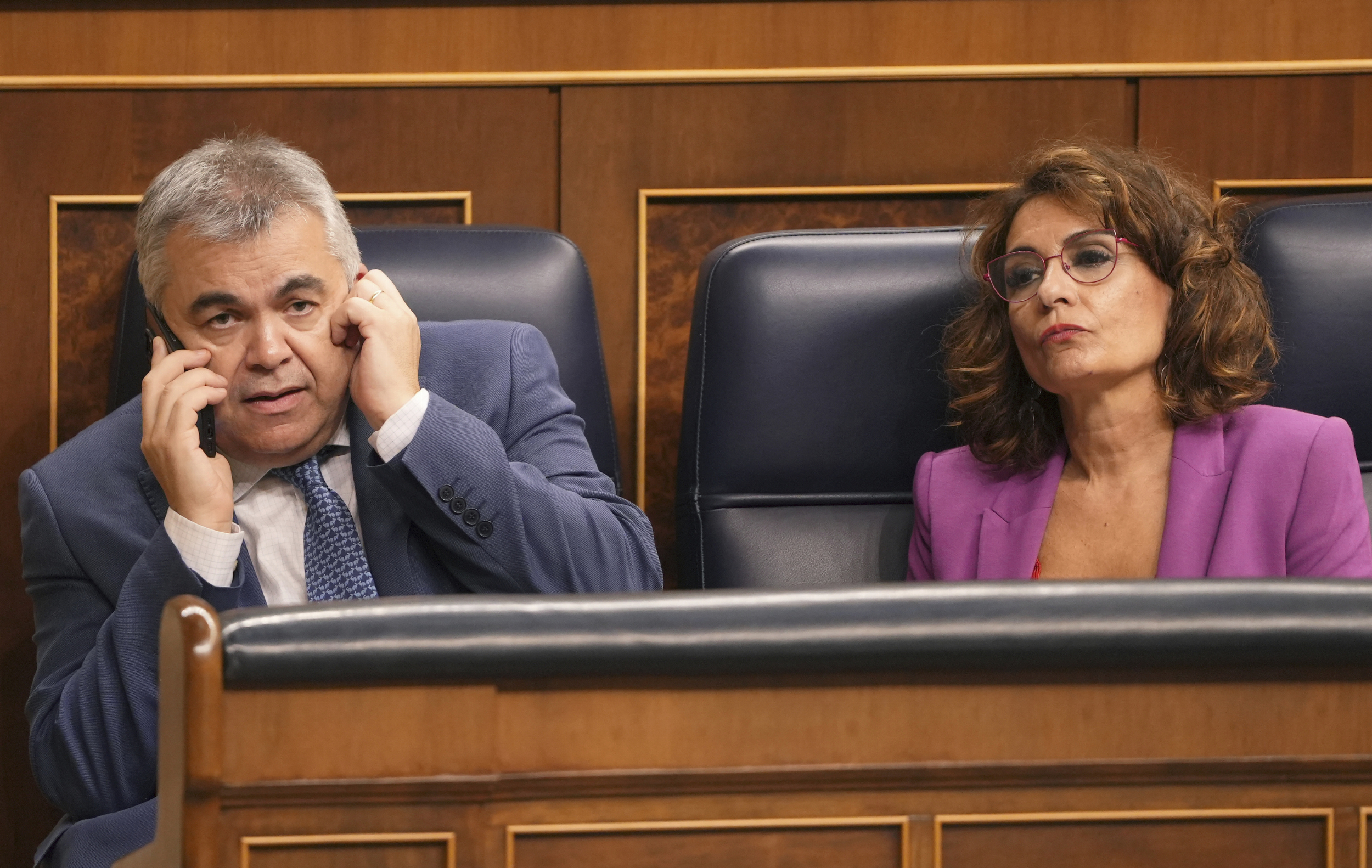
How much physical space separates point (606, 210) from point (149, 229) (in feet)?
2.16

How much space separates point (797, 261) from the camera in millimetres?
1478

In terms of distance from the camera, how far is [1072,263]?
1.36 metres

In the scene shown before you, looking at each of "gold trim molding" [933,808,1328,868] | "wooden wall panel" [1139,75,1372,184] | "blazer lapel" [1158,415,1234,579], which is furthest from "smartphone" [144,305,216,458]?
"wooden wall panel" [1139,75,1372,184]

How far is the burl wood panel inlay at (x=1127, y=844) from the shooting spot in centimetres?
61

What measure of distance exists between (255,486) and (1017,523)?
0.82 metres

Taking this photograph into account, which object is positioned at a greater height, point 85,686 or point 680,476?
point 680,476

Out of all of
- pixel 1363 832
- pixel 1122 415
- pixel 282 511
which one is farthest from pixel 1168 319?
pixel 282 511

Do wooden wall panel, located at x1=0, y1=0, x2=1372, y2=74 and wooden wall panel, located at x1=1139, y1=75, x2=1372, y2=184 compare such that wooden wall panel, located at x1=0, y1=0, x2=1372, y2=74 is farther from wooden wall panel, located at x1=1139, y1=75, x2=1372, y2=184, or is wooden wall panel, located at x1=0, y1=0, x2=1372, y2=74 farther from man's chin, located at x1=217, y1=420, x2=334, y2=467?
man's chin, located at x1=217, y1=420, x2=334, y2=467

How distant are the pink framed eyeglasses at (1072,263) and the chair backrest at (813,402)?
10 cm

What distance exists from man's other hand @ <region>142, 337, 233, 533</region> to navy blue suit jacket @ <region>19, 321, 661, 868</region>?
0.15 feet

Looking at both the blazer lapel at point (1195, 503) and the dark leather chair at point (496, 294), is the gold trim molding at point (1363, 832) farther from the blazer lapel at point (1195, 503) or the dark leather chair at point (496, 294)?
the dark leather chair at point (496, 294)

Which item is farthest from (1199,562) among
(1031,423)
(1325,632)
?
(1325,632)

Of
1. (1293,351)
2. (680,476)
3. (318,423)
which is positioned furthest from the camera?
(680,476)

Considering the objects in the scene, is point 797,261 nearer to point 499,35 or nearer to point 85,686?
point 499,35
